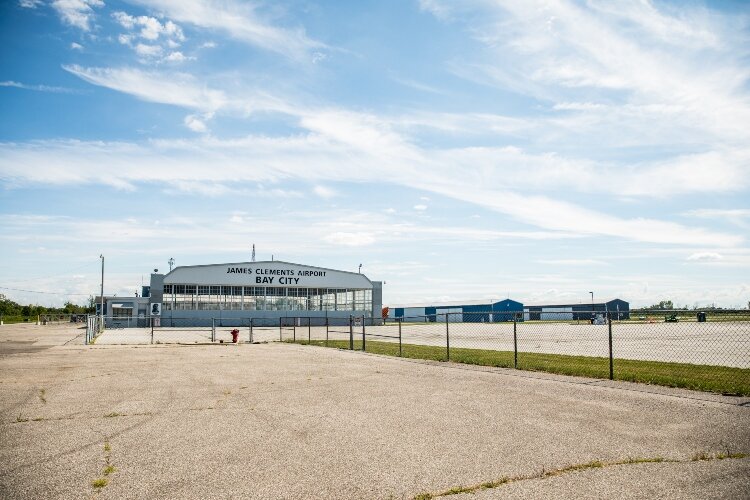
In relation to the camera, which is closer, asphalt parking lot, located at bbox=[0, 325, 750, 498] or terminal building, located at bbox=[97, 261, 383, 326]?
asphalt parking lot, located at bbox=[0, 325, 750, 498]

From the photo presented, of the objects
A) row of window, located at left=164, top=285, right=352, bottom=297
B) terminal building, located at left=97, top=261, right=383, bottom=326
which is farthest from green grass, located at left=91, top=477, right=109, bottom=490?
row of window, located at left=164, top=285, right=352, bottom=297

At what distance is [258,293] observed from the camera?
186 feet

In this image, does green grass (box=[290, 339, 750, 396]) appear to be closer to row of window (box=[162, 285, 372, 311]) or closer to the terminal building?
the terminal building

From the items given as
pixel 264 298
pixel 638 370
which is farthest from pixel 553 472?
pixel 264 298

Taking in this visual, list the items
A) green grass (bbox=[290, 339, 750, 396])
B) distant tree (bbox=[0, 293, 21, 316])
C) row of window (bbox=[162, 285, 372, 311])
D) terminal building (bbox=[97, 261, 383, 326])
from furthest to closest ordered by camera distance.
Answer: distant tree (bbox=[0, 293, 21, 316]) < row of window (bbox=[162, 285, 372, 311]) < terminal building (bbox=[97, 261, 383, 326]) < green grass (bbox=[290, 339, 750, 396])

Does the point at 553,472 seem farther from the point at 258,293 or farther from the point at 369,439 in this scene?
the point at 258,293

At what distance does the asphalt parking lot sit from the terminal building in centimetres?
3875

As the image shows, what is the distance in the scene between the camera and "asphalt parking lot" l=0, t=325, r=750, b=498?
5.07 m

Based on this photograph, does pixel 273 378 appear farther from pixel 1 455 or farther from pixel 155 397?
pixel 1 455

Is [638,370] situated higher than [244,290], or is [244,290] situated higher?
[244,290]

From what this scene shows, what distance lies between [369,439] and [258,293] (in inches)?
2033

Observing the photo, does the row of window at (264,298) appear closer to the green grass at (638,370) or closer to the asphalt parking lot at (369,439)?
the green grass at (638,370)

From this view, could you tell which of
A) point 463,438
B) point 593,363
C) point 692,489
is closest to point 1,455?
point 463,438

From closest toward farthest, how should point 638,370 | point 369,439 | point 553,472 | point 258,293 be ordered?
point 553,472, point 369,439, point 638,370, point 258,293
